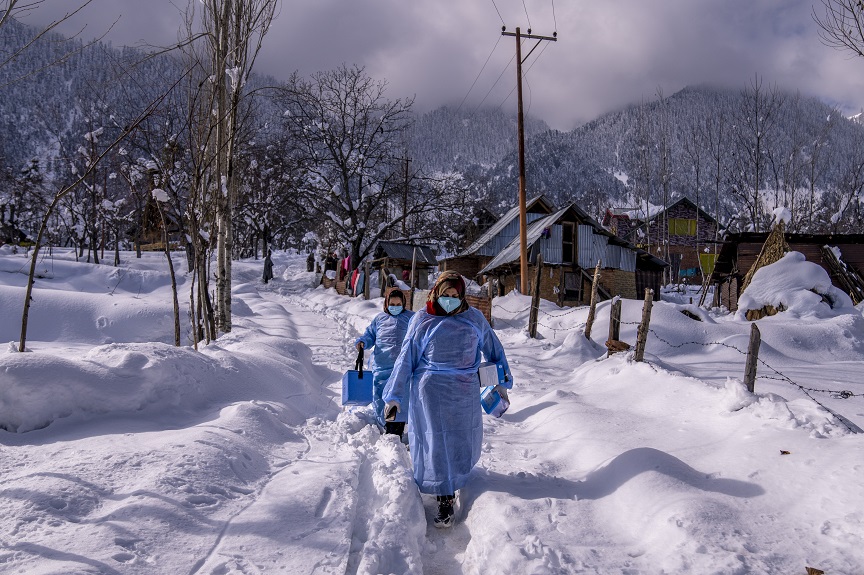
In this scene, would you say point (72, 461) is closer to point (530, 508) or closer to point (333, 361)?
point (530, 508)

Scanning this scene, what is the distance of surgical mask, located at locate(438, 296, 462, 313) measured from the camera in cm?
375

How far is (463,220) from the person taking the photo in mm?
43781

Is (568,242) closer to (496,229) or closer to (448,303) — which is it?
(496,229)

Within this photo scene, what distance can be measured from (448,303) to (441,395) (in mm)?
645

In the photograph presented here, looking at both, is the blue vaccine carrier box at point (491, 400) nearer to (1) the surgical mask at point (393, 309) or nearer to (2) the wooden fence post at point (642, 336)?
(1) the surgical mask at point (393, 309)

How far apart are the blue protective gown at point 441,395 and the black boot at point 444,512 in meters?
0.05

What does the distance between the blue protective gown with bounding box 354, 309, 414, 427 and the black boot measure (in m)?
2.24

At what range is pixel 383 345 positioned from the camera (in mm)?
5863

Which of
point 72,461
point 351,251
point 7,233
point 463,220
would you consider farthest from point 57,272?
point 463,220

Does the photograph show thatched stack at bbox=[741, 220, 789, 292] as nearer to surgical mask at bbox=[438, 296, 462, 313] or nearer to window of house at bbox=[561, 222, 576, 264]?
window of house at bbox=[561, 222, 576, 264]

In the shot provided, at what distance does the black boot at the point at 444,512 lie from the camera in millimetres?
3496

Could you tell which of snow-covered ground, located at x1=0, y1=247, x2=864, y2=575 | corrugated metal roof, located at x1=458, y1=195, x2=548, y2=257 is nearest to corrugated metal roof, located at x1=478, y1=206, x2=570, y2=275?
corrugated metal roof, located at x1=458, y1=195, x2=548, y2=257

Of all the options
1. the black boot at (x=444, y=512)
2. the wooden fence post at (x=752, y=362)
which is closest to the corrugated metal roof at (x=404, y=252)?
the wooden fence post at (x=752, y=362)

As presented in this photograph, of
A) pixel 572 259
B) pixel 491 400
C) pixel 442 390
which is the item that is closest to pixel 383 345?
pixel 491 400
